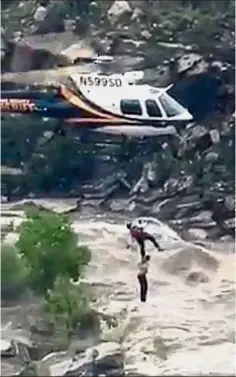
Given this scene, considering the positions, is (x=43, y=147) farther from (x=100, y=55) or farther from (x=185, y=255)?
(x=185, y=255)

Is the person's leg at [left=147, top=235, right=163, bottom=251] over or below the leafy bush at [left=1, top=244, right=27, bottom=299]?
over

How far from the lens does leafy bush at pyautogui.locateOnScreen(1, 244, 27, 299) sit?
1.59 meters

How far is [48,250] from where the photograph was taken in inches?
62.5

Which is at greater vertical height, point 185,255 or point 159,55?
point 159,55

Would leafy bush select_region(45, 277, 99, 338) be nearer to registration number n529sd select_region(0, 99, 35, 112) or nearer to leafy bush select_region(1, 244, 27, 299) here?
leafy bush select_region(1, 244, 27, 299)

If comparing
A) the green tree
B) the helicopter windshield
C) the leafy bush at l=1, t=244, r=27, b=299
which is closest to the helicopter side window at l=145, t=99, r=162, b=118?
the helicopter windshield

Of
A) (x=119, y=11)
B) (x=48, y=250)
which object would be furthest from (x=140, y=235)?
(x=119, y=11)

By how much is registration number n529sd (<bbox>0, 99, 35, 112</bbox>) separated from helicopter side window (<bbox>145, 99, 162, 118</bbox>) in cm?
21

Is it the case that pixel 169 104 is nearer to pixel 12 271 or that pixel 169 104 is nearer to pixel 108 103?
pixel 108 103

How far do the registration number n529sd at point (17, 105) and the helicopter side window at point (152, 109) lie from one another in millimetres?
208

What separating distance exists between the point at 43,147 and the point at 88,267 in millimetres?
234

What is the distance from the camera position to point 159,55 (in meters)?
1.59

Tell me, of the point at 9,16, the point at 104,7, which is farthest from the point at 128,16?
the point at 9,16

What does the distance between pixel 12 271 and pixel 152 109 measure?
15.3 inches
